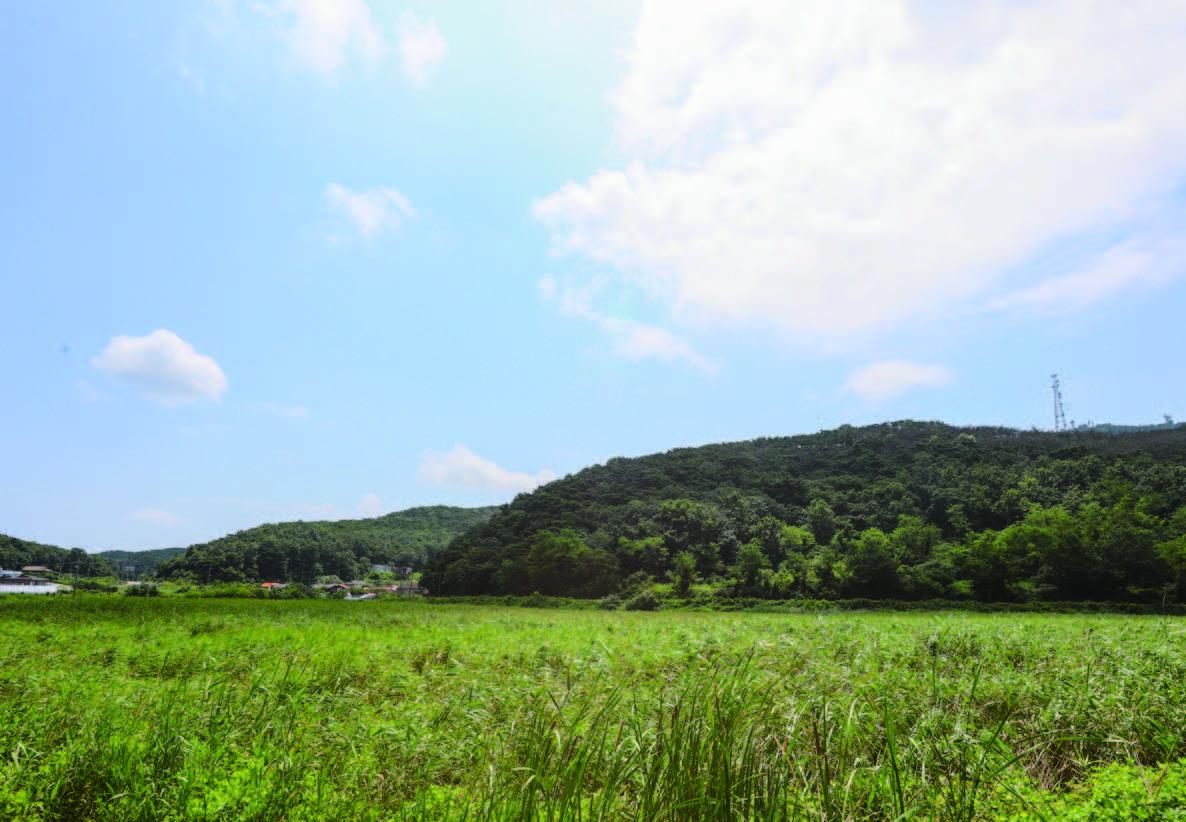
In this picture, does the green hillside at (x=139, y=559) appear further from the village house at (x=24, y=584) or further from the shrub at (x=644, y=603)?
the shrub at (x=644, y=603)

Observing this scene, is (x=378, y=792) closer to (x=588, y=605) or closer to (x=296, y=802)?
(x=296, y=802)

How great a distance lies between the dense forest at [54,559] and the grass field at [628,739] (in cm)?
9570

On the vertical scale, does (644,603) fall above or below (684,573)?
below

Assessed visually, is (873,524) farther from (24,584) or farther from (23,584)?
(23,584)

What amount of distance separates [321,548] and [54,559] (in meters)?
36.3

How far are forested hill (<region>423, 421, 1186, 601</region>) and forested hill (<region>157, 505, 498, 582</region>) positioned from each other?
26.4 meters

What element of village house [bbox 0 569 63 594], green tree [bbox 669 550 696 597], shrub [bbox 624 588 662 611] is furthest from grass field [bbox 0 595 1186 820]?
village house [bbox 0 569 63 594]

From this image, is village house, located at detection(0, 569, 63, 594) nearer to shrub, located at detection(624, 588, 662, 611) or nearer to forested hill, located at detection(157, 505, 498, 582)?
forested hill, located at detection(157, 505, 498, 582)

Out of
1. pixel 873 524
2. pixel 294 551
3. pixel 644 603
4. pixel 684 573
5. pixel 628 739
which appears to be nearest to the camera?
pixel 628 739

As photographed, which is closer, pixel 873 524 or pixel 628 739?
pixel 628 739

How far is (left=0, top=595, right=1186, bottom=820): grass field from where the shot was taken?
10.3 ft

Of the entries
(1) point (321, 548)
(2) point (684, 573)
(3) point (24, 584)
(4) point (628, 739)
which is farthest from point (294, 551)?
(4) point (628, 739)

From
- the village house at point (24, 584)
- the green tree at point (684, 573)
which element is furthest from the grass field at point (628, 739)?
the village house at point (24, 584)

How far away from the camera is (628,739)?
3689 mm
